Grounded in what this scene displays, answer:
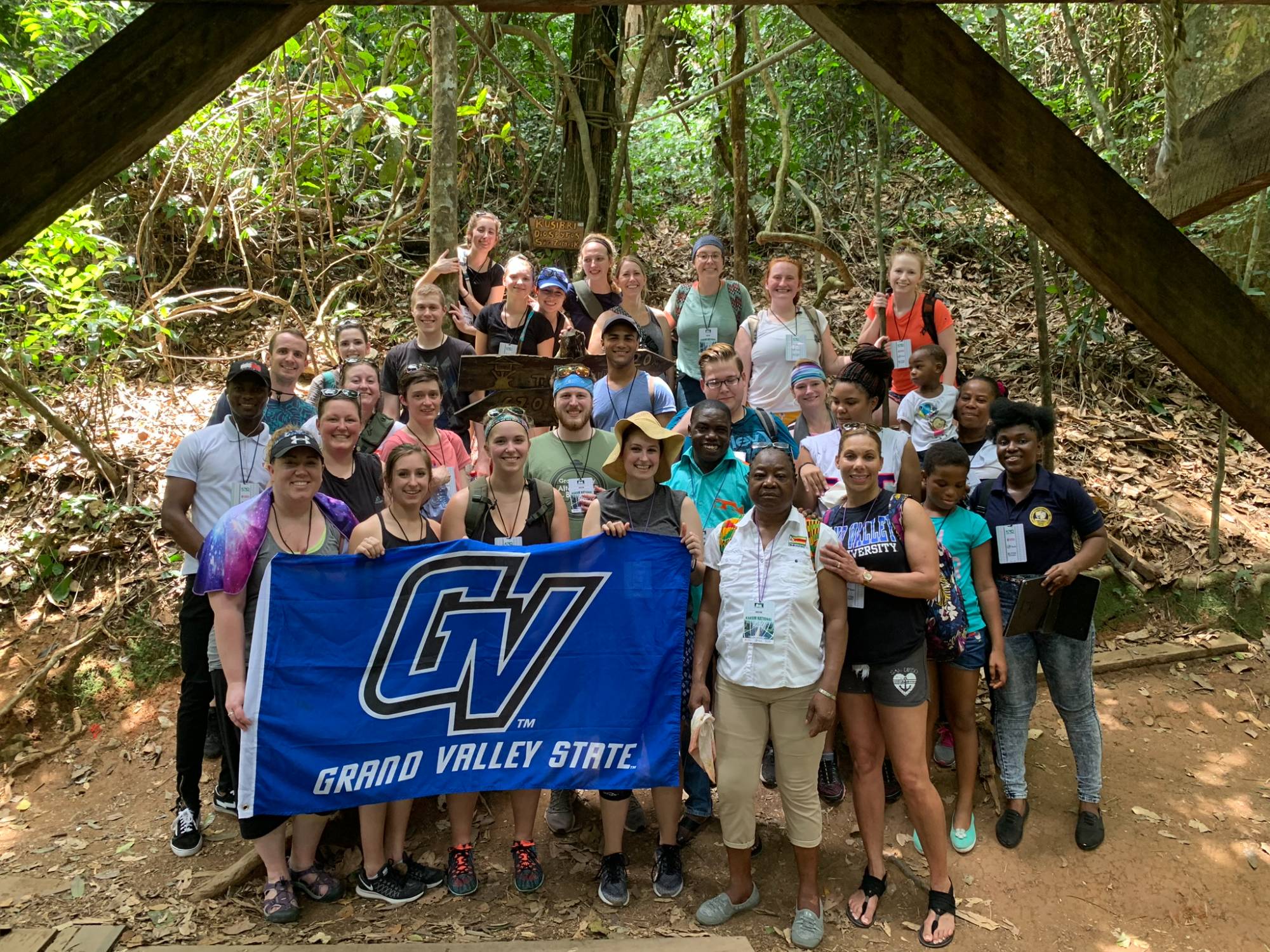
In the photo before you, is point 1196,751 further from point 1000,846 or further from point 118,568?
point 118,568

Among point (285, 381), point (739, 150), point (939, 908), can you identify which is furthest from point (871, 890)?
point (739, 150)

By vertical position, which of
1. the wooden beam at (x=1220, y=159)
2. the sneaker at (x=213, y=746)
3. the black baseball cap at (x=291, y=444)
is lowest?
the sneaker at (x=213, y=746)

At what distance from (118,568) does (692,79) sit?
10890 mm

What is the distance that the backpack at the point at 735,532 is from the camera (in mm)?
3953

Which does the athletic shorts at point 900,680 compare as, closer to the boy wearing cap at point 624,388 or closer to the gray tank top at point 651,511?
the gray tank top at point 651,511

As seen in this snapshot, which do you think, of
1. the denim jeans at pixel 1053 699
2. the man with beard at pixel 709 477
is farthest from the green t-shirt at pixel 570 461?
the denim jeans at pixel 1053 699

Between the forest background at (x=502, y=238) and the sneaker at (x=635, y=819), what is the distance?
364cm

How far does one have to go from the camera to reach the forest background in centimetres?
660

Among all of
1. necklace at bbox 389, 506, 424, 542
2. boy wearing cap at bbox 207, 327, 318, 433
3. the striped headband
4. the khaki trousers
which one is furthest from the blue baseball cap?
the khaki trousers

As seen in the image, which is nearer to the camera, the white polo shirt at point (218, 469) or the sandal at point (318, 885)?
the sandal at point (318, 885)

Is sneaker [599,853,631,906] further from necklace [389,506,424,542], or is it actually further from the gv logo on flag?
necklace [389,506,424,542]

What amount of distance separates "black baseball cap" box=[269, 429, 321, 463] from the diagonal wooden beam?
1772 millimetres

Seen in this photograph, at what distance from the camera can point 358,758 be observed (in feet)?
13.2

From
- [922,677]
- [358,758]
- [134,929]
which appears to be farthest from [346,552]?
[922,677]
